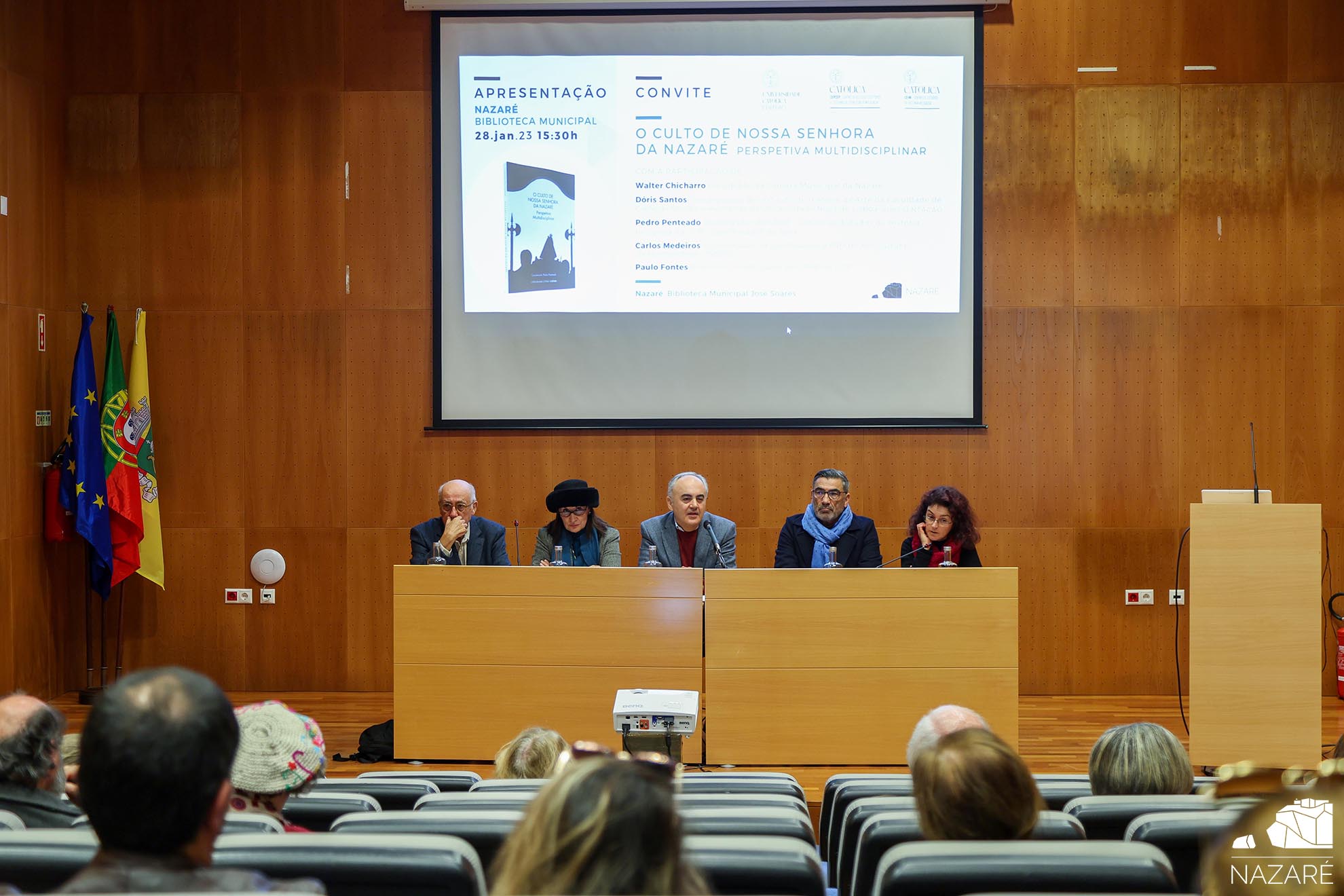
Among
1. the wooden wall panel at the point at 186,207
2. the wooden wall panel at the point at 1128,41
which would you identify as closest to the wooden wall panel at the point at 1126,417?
the wooden wall panel at the point at 1128,41

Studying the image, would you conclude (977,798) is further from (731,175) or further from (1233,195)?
(1233,195)

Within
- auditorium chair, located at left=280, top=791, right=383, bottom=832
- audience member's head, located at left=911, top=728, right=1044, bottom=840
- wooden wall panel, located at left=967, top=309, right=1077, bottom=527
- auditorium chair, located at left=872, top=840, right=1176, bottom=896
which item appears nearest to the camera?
auditorium chair, located at left=872, top=840, right=1176, bottom=896

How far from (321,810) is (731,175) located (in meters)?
5.02

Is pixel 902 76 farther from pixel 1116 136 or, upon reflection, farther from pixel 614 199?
pixel 614 199

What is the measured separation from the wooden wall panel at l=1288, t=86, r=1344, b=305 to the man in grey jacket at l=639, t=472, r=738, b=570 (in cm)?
361

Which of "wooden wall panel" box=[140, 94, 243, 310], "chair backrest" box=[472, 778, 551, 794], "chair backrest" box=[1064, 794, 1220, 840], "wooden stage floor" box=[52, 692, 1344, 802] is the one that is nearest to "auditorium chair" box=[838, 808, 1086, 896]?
"chair backrest" box=[1064, 794, 1220, 840]

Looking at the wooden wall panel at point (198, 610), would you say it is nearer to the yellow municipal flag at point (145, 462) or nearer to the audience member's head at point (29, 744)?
the yellow municipal flag at point (145, 462)

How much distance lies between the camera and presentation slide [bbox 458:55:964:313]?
6.71 meters

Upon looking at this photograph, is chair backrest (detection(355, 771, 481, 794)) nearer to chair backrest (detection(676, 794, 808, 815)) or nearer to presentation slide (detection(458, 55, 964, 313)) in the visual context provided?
chair backrest (detection(676, 794, 808, 815))

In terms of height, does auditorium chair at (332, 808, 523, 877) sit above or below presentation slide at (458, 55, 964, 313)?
below

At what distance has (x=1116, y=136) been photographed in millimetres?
6754

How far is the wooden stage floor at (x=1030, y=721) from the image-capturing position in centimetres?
507

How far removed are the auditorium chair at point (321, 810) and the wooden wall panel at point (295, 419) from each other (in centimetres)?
476

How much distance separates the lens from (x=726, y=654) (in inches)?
197
